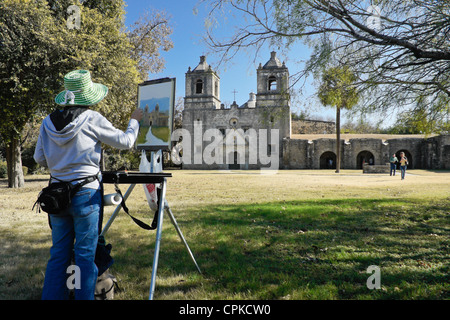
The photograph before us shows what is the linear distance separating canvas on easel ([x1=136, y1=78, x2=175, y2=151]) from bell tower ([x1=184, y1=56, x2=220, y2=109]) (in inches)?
1371

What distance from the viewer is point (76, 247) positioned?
1961 millimetres

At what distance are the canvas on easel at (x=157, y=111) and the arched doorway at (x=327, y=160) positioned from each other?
34.4 metres

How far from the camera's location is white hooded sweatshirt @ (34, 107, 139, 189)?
1.95 m


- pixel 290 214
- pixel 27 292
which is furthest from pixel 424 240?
pixel 27 292

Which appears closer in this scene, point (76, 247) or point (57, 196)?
point (57, 196)

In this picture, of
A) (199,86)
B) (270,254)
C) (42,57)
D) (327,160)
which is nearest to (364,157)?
(327,160)

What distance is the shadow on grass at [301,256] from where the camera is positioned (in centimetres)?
258

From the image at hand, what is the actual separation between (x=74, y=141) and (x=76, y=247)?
779mm

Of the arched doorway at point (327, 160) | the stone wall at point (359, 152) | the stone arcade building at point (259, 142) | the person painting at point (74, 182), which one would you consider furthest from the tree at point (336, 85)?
the arched doorway at point (327, 160)

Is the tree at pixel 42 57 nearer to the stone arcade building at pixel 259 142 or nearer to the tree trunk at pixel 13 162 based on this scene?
the tree trunk at pixel 13 162

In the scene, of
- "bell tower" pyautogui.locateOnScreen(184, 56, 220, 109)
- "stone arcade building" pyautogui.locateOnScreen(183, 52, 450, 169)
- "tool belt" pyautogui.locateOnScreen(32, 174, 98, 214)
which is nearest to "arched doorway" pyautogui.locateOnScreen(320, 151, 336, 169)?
"stone arcade building" pyautogui.locateOnScreen(183, 52, 450, 169)

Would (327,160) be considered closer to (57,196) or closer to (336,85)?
(336,85)

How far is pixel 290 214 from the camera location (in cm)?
593

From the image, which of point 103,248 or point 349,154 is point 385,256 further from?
point 349,154
